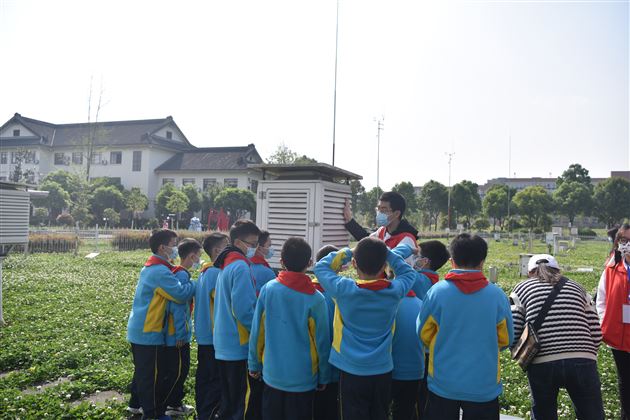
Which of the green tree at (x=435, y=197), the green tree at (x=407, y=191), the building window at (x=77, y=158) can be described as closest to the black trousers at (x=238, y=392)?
the green tree at (x=407, y=191)

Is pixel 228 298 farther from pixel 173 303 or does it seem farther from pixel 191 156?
pixel 191 156

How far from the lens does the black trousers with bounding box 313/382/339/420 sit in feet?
11.0

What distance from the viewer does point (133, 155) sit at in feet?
151

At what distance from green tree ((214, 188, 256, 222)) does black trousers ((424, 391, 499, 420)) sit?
33481 mm

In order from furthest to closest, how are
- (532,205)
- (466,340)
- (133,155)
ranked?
(133,155) → (532,205) → (466,340)


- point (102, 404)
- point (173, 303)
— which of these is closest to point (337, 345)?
point (173, 303)

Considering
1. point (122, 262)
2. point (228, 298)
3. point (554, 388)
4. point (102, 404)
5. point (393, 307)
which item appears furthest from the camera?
point (122, 262)

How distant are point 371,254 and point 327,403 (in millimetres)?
1187

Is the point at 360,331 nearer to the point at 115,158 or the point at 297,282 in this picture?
the point at 297,282

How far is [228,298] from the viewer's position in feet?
12.1

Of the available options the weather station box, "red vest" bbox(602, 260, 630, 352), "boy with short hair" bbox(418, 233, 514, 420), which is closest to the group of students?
"boy with short hair" bbox(418, 233, 514, 420)

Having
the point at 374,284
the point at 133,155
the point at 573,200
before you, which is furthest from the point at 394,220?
the point at 573,200

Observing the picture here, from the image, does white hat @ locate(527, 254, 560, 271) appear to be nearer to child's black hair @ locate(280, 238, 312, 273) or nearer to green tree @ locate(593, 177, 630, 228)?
child's black hair @ locate(280, 238, 312, 273)

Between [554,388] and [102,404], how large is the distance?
13.1 feet
